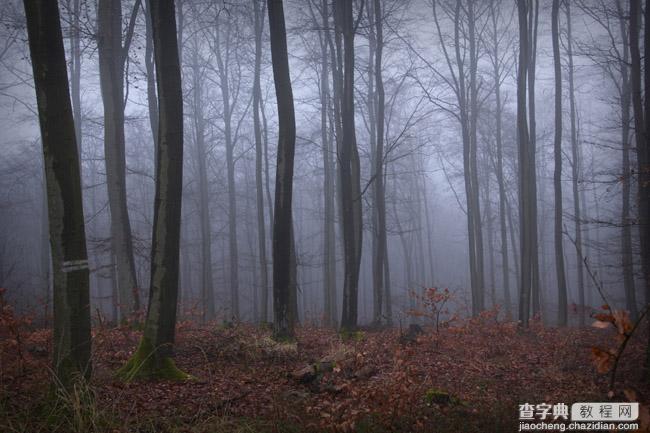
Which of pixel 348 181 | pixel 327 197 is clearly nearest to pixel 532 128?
pixel 348 181

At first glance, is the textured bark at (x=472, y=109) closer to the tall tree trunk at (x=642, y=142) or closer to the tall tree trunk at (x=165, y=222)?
the tall tree trunk at (x=642, y=142)

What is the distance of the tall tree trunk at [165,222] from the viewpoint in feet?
18.7

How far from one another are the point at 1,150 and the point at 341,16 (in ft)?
57.9

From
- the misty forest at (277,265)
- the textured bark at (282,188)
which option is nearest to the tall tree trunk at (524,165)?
the misty forest at (277,265)

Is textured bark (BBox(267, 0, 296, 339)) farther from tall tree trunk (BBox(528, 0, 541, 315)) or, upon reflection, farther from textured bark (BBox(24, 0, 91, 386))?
tall tree trunk (BBox(528, 0, 541, 315))

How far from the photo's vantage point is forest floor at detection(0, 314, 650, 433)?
4.00m

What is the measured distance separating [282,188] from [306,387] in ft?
13.1

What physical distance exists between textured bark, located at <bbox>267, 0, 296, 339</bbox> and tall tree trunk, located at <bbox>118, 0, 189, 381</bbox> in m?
2.63

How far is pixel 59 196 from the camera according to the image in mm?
4270

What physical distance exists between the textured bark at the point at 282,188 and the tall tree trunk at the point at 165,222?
8.63 ft

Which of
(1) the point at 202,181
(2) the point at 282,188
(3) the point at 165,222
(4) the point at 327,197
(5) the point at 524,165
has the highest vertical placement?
(1) the point at 202,181

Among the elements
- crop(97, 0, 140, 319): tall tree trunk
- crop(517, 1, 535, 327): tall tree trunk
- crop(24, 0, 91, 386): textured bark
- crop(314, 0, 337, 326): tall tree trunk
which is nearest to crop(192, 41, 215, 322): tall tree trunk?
crop(314, 0, 337, 326): tall tree trunk

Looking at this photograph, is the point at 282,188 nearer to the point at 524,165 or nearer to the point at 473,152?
the point at 524,165

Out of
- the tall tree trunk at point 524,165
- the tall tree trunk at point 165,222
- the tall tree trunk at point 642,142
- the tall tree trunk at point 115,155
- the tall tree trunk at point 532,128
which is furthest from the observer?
the tall tree trunk at point 532,128
